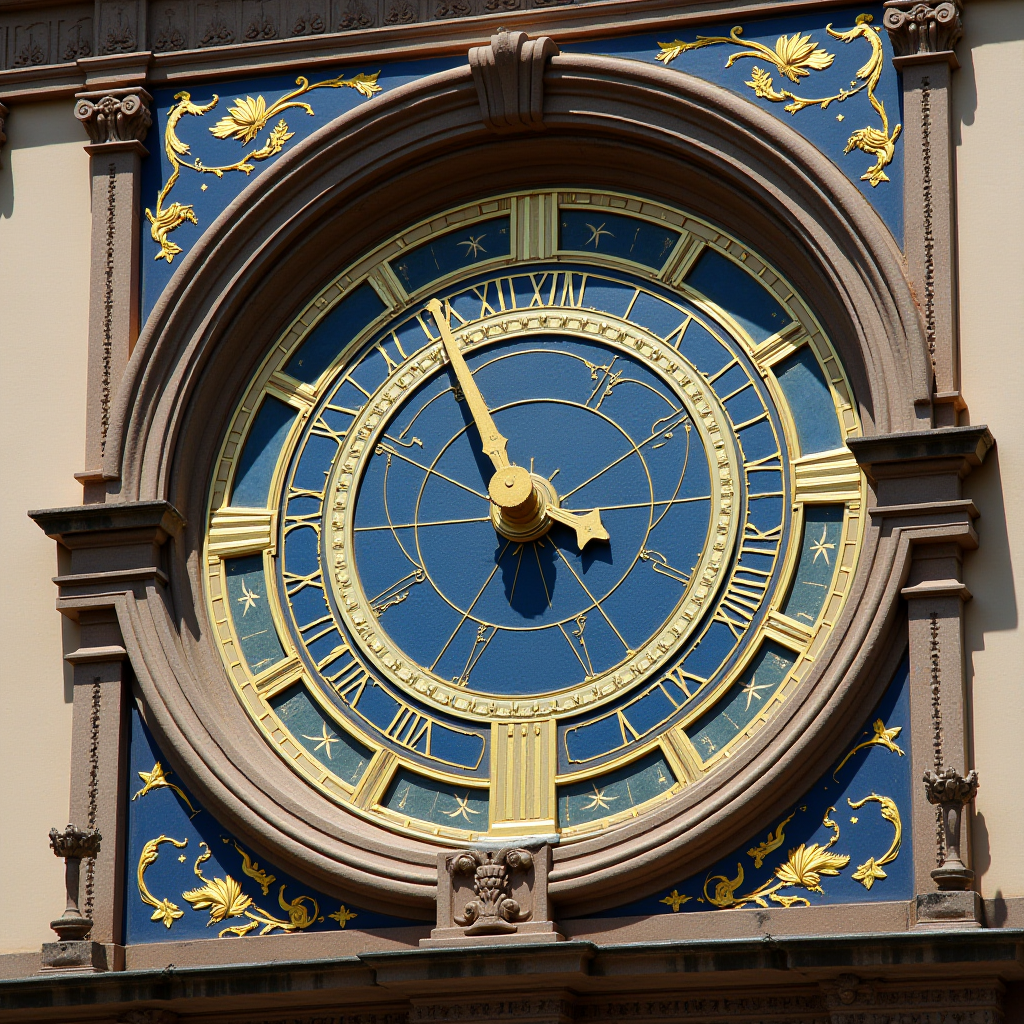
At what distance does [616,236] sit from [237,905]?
3655 mm

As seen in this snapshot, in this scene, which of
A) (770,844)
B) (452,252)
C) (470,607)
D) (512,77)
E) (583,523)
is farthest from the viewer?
(452,252)

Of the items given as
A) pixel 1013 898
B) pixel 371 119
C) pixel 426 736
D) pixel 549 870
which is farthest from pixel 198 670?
pixel 1013 898

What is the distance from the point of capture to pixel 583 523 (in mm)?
12016

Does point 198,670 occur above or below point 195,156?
below

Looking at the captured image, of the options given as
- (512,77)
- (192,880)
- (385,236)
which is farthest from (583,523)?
(192,880)

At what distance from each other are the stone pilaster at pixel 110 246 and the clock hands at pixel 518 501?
1.80 metres

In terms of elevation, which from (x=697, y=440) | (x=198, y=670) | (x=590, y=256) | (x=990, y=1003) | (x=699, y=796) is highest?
(x=590, y=256)

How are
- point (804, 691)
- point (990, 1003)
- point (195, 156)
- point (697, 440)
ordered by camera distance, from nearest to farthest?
point (990, 1003)
point (804, 691)
point (697, 440)
point (195, 156)

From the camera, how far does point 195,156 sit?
13.0m

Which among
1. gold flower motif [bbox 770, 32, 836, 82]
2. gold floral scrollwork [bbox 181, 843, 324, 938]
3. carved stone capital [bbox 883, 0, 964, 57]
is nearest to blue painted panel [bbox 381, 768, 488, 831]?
gold floral scrollwork [bbox 181, 843, 324, 938]

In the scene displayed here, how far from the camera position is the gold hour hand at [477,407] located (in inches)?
480

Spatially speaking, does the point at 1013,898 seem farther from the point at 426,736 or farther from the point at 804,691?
the point at 426,736

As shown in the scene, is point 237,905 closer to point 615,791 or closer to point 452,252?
point 615,791

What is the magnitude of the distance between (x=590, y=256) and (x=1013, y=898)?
373 centimetres
